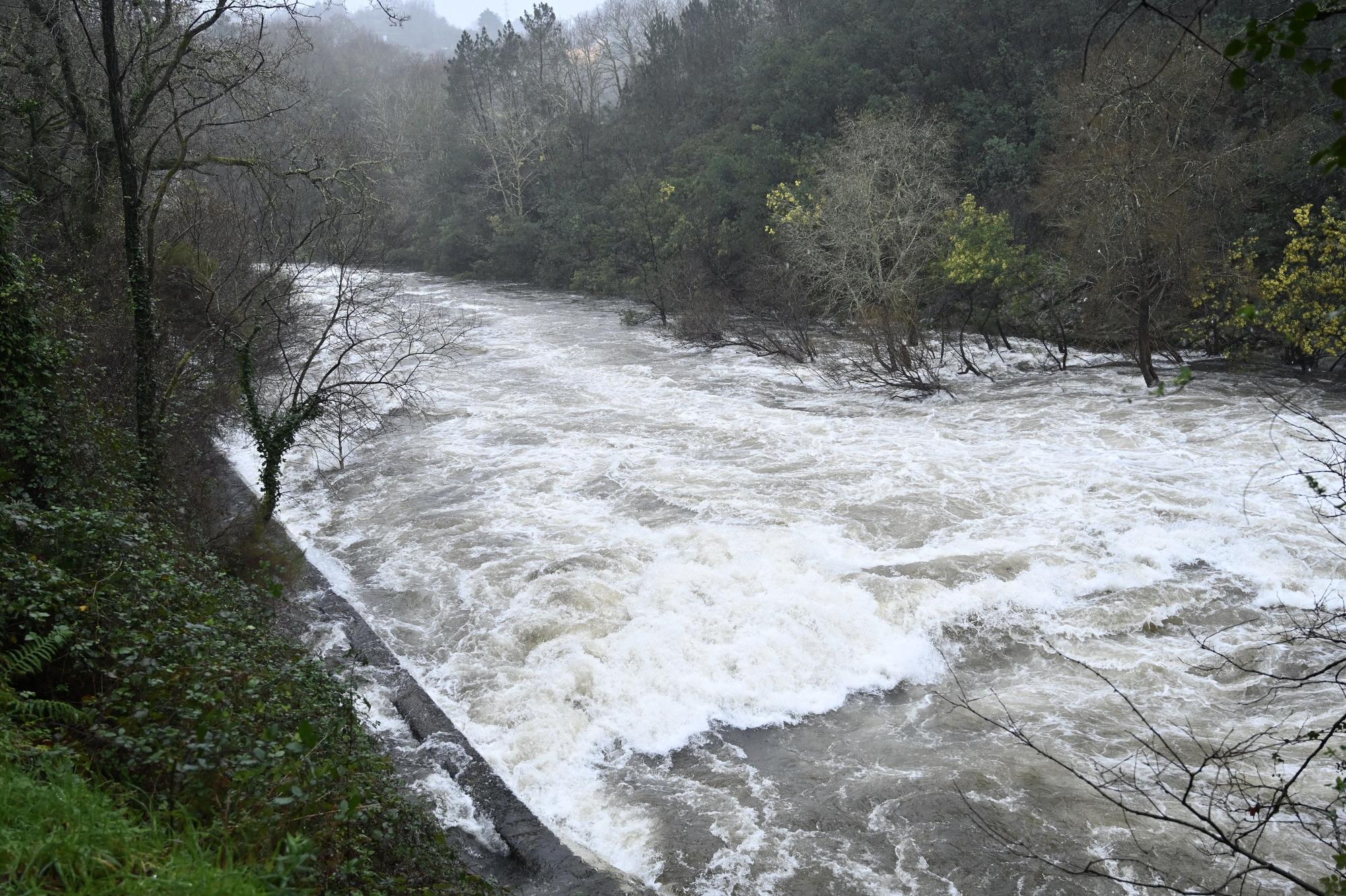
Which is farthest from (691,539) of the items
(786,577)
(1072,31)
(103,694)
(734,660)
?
(1072,31)

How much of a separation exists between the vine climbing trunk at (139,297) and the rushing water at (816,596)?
3.29 metres

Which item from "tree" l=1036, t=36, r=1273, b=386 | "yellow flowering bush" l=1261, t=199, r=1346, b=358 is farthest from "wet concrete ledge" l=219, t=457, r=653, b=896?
"tree" l=1036, t=36, r=1273, b=386

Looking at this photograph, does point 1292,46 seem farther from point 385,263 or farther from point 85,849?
point 385,263

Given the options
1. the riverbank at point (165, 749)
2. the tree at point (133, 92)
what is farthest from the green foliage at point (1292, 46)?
the tree at point (133, 92)

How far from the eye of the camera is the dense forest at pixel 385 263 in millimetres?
4859

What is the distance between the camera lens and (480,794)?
26.3 feet

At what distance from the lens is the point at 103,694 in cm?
524

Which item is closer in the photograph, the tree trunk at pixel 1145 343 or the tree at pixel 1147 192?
the tree trunk at pixel 1145 343

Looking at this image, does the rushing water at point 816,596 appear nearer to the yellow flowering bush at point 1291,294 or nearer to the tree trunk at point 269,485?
the tree trunk at point 269,485

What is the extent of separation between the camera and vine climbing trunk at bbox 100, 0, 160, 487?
10547 millimetres

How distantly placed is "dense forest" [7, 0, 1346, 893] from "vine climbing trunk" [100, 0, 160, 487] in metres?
0.04

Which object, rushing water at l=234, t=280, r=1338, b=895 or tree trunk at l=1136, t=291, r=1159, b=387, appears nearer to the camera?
rushing water at l=234, t=280, r=1338, b=895

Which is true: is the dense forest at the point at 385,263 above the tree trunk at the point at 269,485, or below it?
above

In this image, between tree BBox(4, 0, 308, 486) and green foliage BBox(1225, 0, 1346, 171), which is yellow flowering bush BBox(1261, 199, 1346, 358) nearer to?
green foliage BBox(1225, 0, 1346, 171)
